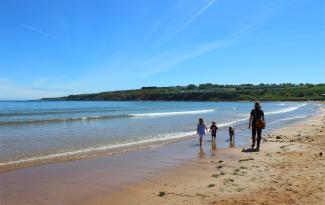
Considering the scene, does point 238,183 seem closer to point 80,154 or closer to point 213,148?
point 213,148

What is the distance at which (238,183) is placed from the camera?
9461mm

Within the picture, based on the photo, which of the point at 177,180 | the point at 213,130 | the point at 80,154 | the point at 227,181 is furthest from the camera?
the point at 213,130

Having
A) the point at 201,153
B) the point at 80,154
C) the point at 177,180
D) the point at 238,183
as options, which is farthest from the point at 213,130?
the point at 238,183

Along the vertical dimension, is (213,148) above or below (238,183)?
below

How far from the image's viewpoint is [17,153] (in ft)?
51.4

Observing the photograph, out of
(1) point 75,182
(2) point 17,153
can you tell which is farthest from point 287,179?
(2) point 17,153

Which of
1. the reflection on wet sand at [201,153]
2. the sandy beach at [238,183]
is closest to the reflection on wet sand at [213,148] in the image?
the reflection on wet sand at [201,153]

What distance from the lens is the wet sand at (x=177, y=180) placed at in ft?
27.5

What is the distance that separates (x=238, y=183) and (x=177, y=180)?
165 centimetres

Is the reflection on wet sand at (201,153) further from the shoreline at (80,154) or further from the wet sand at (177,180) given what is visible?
the shoreline at (80,154)

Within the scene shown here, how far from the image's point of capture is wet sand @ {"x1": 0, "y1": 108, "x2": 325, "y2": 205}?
8375 mm

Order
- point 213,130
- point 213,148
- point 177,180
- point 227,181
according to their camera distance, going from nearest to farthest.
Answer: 1. point 227,181
2. point 177,180
3. point 213,148
4. point 213,130

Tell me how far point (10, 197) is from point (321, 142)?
13.0m

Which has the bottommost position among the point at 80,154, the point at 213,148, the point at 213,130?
the point at 213,148
